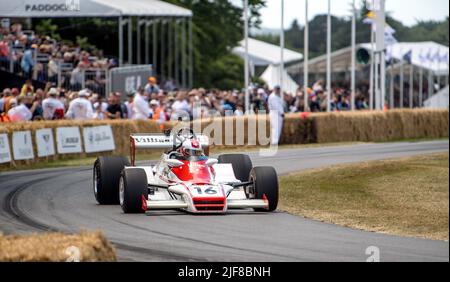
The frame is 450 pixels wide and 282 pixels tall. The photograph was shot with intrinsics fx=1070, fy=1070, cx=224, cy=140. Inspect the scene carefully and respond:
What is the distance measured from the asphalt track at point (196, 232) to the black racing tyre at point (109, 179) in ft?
0.70

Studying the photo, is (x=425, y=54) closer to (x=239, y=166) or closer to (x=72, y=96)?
(x=72, y=96)

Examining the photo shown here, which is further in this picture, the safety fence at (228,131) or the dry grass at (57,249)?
the safety fence at (228,131)

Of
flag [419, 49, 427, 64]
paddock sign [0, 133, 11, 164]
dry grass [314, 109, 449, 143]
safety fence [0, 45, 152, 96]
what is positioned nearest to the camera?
paddock sign [0, 133, 11, 164]

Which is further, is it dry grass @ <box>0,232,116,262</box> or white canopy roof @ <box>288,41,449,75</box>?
white canopy roof @ <box>288,41,449,75</box>

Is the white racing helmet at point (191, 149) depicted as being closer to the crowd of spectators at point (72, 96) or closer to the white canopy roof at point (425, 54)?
the crowd of spectators at point (72, 96)

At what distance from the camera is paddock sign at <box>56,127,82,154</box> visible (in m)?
25.3

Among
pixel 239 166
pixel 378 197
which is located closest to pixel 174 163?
pixel 239 166

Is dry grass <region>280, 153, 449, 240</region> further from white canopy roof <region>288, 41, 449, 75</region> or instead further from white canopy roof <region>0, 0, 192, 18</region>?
white canopy roof <region>288, 41, 449, 75</region>

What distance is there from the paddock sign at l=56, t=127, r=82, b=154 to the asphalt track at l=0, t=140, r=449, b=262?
244 inches

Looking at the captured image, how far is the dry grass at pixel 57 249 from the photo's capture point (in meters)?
8.35

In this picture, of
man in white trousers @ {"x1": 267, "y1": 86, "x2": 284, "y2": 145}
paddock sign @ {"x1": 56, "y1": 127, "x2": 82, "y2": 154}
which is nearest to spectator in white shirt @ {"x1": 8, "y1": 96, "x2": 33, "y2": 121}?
paddock sign @ {"x1": 56, "y1": 127, "x2": 82, "y2": 154}

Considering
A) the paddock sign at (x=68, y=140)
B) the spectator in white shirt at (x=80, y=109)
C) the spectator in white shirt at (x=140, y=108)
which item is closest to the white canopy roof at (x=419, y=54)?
the spectator in white shirt at (x=140, y=108)

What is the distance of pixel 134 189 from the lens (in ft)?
48.1

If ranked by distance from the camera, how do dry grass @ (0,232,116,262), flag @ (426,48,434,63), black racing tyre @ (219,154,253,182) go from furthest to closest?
flag @ (426,48,434,63), black racing tyre @ (219,154,253,182), dry grass @ (0,232,116,262)
